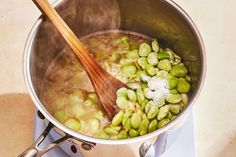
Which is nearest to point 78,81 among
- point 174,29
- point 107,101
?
point 107,101

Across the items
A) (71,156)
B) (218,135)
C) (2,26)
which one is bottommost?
(218,135)

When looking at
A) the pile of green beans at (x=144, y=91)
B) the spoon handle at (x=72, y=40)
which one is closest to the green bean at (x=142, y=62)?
the pile of green beans at (x=144, y=91)

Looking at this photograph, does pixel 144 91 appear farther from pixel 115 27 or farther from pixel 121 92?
pixel 115 27

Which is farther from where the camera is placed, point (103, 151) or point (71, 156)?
point (71, 156)

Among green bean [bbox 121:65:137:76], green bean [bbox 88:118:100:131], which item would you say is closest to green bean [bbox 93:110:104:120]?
green bean [bbox 88:118:100:131]

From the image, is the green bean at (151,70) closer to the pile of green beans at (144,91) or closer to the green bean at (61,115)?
the pile of green beans at (144,91)

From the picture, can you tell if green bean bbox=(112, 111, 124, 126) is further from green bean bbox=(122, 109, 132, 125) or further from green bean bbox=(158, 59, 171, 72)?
green bean bbox=(158, 59, 171, 72)

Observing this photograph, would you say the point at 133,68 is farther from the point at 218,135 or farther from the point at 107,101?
the point at 218,135

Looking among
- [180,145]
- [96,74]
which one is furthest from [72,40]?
[180,145]
